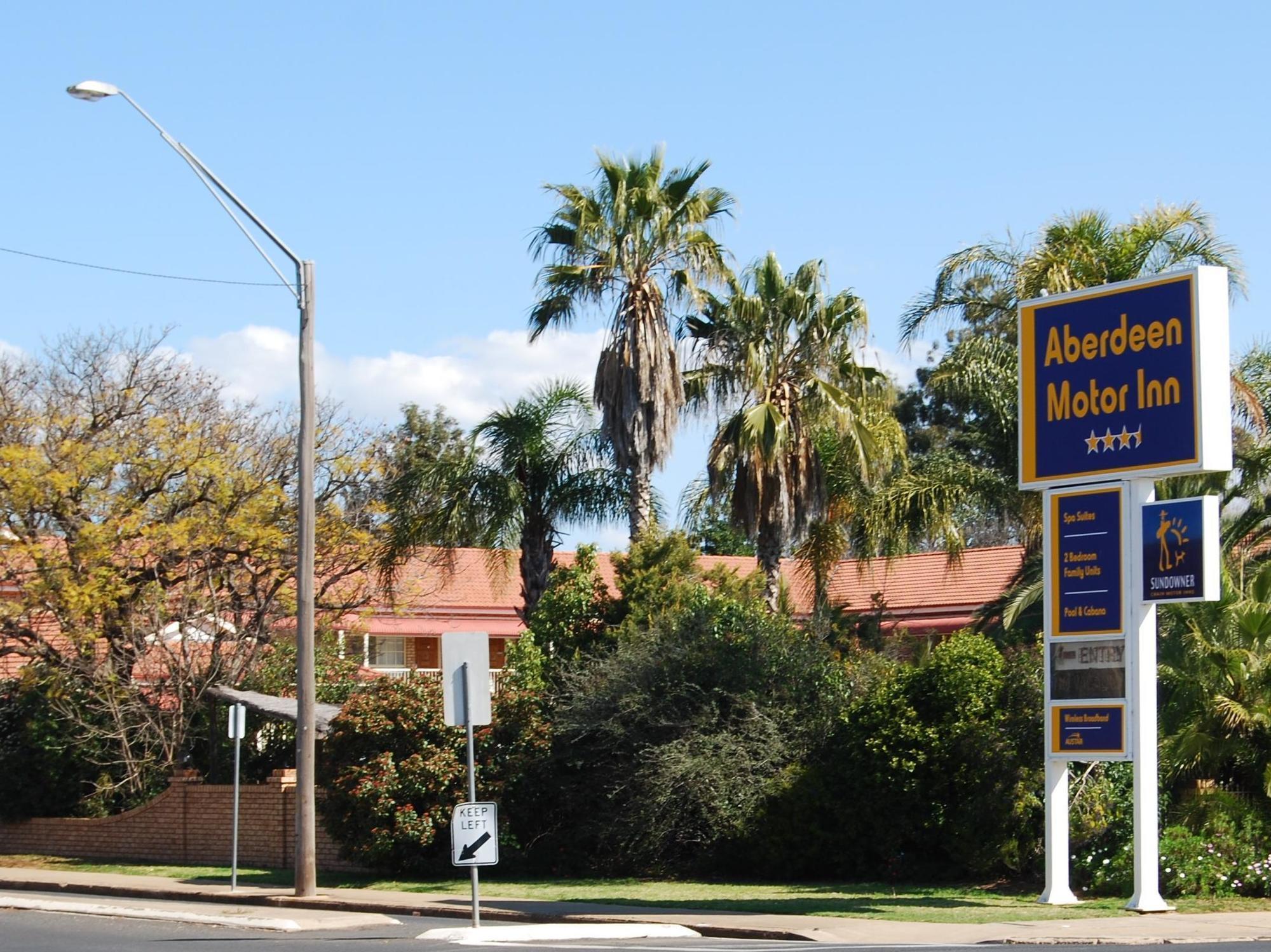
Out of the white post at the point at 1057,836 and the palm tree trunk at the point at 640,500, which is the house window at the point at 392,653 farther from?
the white post at the point at 1057,836

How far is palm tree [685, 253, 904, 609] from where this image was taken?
28.5 m

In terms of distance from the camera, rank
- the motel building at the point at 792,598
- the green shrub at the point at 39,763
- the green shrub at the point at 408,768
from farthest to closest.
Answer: the motel building at the point at 792,598
the green shrub at the point at 39,763
the green shrub at the point at 408,768

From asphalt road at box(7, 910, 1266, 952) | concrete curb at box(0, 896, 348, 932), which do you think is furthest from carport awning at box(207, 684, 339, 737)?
asphalt road at box(7, 910, 1266, 952)

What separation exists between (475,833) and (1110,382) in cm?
854

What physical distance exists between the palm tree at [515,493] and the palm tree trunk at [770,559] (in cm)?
297

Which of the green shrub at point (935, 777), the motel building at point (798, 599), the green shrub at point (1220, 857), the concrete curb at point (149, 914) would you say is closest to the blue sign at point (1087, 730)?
the green shrub at point (1220, 857)

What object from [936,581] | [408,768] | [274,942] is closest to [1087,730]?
[274,942]

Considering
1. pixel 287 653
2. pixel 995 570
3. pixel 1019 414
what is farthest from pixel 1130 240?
pixel 995 570

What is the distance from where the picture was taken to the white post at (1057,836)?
17750 millimetres

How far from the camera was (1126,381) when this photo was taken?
693 inches

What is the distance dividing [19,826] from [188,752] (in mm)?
3820

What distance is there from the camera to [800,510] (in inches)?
1144

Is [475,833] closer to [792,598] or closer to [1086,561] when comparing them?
[1086,561]

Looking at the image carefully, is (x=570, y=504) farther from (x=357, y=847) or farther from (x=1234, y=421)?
(x=1234, y=421)
